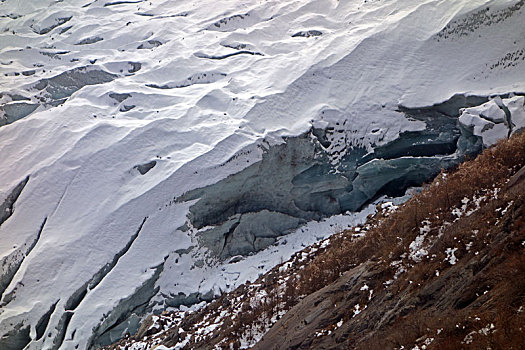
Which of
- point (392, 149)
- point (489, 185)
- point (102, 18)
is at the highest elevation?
point (102, 18)

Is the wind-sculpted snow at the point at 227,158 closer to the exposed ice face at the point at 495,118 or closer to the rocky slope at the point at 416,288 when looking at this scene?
the exposed ice face at the point at 495,118

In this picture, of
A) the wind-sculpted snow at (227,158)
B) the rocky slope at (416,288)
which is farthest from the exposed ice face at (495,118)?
the rocky slope at (416,288)

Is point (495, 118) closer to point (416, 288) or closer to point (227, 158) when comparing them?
point (227, 158)

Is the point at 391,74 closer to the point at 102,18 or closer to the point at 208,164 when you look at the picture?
the point at 208,164

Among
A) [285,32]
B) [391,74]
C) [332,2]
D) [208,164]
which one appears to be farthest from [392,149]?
[332,2]

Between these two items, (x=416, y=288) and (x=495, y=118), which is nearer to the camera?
(x=416, y=288)

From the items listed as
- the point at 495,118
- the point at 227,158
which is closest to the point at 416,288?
the point at 495,118
